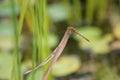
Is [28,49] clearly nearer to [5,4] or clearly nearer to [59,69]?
[59,69]

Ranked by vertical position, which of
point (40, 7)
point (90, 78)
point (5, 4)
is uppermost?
point (40, 7)

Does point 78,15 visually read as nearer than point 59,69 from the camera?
No

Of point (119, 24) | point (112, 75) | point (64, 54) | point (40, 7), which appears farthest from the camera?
point (119, 24)

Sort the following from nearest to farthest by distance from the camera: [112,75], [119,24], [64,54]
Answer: [112,75] → [64,54] → [119,24]

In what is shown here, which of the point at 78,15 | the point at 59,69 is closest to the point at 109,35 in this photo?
the point at 78,15

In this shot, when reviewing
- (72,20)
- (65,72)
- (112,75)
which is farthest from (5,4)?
(112,75)

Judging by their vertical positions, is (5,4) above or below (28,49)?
above
